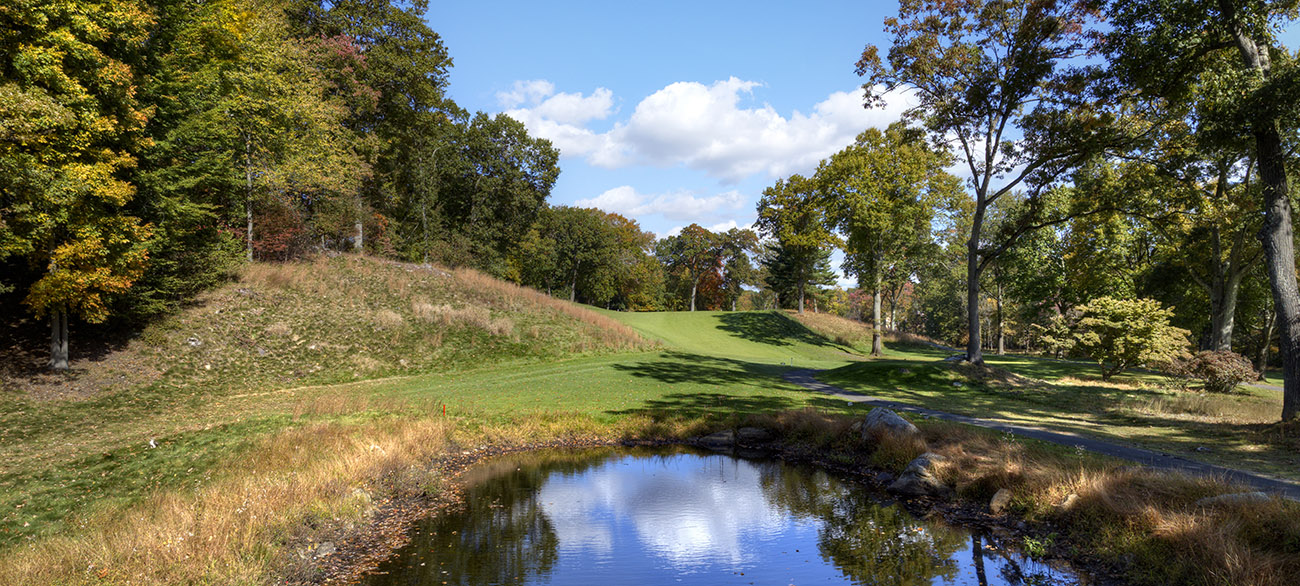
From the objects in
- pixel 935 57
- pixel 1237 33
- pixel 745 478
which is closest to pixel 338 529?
pixel 745 478

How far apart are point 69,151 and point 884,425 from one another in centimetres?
2754

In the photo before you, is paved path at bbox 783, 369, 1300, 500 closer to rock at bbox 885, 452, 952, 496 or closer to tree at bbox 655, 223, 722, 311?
rock at bbox 885, 452, 952, 496

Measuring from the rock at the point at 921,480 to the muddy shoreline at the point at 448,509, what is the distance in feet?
0.67

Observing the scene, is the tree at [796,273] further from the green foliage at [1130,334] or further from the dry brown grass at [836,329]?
the green foliage at [1130,334]

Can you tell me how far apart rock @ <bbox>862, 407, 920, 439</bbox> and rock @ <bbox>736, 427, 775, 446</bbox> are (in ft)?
10.1

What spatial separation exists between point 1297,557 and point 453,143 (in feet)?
190

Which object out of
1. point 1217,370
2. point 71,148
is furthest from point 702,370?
point 71,148

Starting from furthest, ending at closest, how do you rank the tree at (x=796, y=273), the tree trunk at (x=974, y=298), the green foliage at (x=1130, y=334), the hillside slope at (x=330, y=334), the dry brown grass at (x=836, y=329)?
the tree at (x=796, y=273) → the dry brown grass at (x=836, y=329) → the tree trunk at (x=974, y=298) → the hillside slope at (x=330, y=334) → the green foliage at (x=1130, y=334)

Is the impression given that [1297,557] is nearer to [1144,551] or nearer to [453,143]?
[1144,551]

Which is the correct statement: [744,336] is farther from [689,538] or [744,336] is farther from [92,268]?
[92,268]

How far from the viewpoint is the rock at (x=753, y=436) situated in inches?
686

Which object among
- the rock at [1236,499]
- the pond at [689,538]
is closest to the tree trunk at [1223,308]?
the rock at [1236,499]

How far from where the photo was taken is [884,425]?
14.7 metres

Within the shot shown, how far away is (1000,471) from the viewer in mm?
11109
